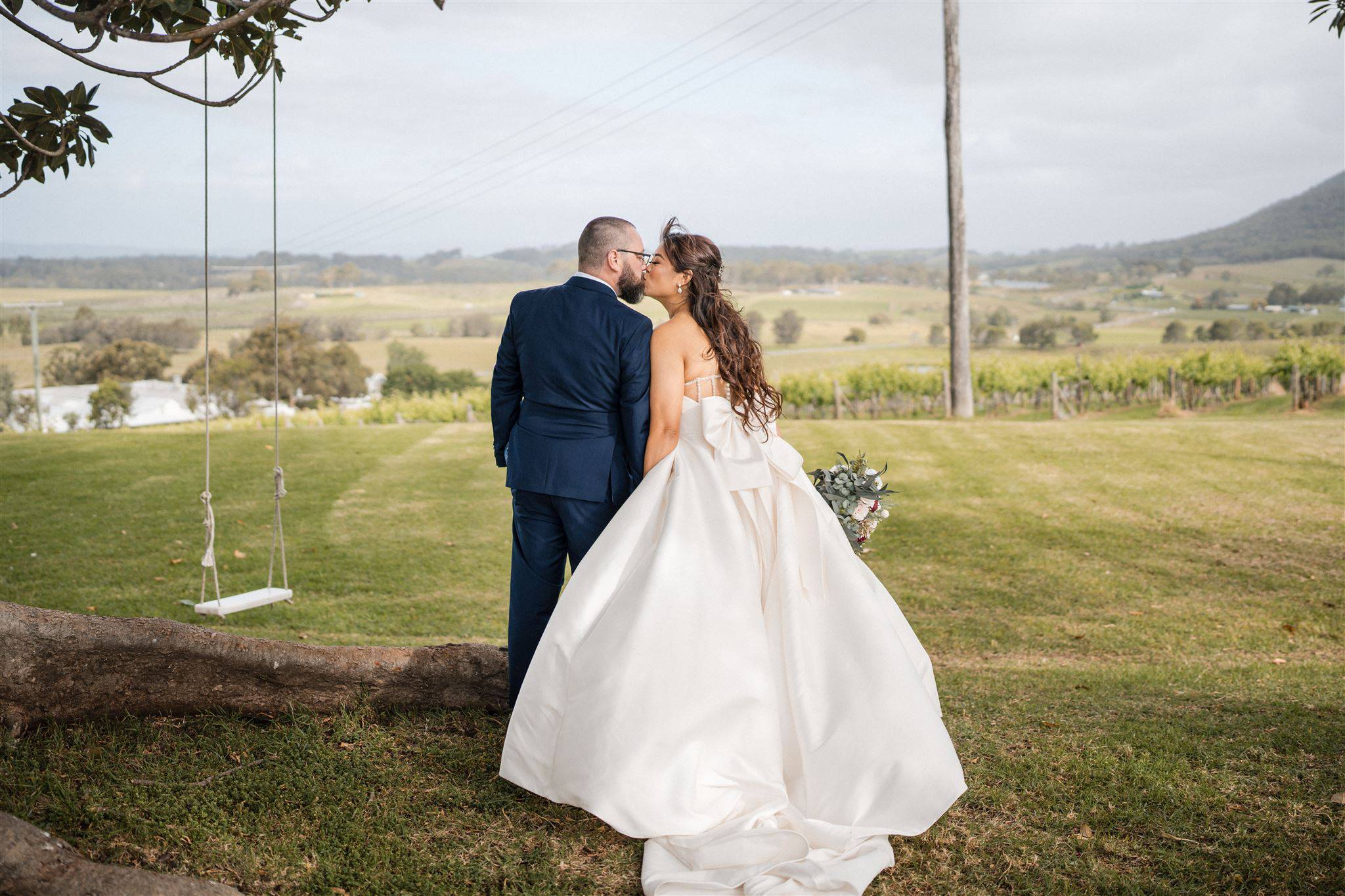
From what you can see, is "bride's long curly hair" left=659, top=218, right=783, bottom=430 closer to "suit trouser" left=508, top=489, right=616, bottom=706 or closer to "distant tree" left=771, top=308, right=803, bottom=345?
"suit trouser" left=508, top=489, right=616, bottom=706

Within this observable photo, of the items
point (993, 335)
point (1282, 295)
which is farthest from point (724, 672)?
point (1282, 295)

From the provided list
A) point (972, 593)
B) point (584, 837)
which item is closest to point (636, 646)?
point (584, 837)

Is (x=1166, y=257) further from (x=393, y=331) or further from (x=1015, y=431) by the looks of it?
(x=1015, y=431)

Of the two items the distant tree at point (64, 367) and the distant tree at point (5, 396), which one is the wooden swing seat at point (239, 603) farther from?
the distant tree at point (64, 367)

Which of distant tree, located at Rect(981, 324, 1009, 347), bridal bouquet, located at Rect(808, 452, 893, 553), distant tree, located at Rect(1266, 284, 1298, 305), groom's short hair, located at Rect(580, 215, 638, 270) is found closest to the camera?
groom's short hair, located at Rect(580, 215, 638, 270)

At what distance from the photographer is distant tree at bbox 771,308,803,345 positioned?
7369cm

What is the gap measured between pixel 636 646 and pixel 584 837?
2.19 ft

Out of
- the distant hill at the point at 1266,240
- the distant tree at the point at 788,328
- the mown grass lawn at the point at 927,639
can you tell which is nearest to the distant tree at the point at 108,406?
the mown grass lawn at the point at 927,639

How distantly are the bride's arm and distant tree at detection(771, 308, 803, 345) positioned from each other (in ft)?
230

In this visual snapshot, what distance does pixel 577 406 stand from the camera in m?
3.60

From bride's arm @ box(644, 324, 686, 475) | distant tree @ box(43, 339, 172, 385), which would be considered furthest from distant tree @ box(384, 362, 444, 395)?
bride's arm @ box(644, 324, 686, 475)

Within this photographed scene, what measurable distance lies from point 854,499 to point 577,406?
4.38ft

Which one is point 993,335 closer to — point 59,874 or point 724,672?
point 724,672

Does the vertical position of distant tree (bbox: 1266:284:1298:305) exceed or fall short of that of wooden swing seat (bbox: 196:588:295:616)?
it exceeds it
